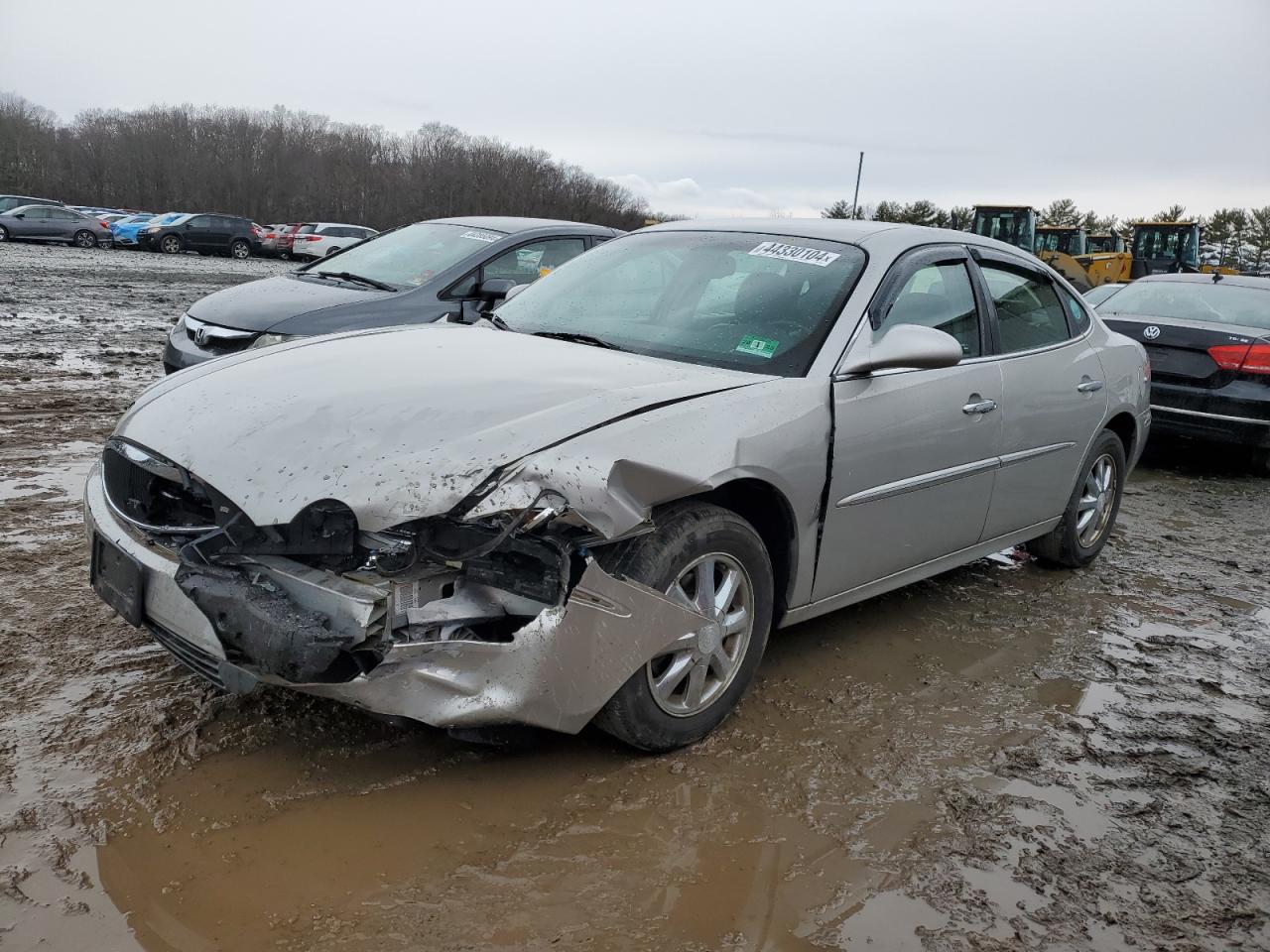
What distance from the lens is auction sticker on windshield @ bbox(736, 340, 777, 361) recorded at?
11.7 ft

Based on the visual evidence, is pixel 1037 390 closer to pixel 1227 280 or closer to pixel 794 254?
pixel 794 254

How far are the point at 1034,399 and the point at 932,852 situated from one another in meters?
2.31

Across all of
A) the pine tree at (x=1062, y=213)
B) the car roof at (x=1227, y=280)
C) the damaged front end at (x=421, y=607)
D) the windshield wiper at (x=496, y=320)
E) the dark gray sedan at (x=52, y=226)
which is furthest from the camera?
the pine tree at (x=1062, y=213)

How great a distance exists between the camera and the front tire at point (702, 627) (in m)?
2.91

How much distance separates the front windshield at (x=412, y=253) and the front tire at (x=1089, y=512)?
4217 millimetres

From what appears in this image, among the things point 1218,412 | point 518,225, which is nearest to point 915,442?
point 518,225

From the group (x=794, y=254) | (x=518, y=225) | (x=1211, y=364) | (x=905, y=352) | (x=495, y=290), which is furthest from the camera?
(x=1211, y=364)

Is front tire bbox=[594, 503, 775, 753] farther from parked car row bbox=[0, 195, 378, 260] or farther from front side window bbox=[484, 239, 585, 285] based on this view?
parked car row bbox=[0, 195, 378, 260]

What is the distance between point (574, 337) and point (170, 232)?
33.6 m

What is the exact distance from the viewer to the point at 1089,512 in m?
5.36

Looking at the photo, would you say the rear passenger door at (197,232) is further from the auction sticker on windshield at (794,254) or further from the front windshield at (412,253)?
the auction sticker on windshield at (794,254)

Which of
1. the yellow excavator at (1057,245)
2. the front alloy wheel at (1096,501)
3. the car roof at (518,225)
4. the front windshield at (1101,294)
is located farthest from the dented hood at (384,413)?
the yellow excavator at (1057,245)

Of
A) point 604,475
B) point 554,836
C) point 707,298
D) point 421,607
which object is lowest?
point 554,836

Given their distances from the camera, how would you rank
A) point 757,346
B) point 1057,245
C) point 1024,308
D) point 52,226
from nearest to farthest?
point 757,346 < point 1024,308 < point 1057,245 < point 52,226
